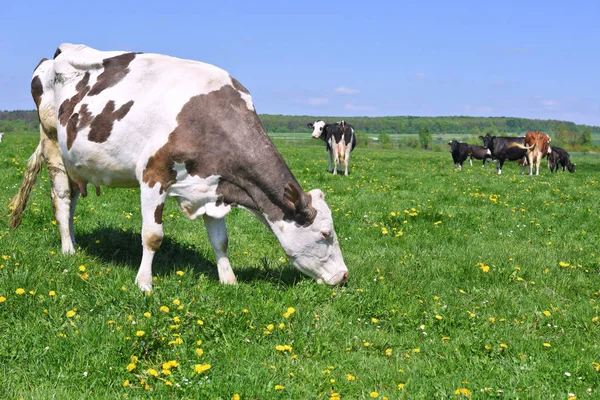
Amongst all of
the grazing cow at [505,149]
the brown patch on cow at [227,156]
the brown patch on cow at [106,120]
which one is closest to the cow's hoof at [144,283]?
the brown patch on cow at [227,156]

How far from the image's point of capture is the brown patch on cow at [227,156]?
660 cm

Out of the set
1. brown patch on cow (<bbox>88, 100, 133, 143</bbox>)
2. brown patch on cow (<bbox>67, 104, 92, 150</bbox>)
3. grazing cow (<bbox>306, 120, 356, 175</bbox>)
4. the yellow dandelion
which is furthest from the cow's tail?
grazing cow (<bbox>306, 120, 356, 175</bbox>)

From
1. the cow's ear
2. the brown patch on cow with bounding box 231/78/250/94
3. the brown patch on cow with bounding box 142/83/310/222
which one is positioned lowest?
the cow's ear

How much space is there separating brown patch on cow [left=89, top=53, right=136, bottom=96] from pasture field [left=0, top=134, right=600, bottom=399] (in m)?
2.19

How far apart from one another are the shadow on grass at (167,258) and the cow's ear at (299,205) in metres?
0.80

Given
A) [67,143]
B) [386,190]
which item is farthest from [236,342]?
[386,190]

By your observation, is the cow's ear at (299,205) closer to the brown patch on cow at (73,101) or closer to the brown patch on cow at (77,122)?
the brown patch on cow at (77,122)

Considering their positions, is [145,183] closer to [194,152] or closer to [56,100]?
[194,152]

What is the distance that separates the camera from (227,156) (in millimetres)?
6703

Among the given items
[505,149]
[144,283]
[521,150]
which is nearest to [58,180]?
[144,283]

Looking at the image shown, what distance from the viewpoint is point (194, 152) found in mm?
6590

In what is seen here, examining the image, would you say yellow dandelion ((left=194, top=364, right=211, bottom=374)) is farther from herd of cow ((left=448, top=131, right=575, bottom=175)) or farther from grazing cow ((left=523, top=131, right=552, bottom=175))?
grazing cow ((left=523, top=131, right=552, bottom=175))

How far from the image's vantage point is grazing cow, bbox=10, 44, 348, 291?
666 centimetres

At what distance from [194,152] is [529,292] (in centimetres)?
460
